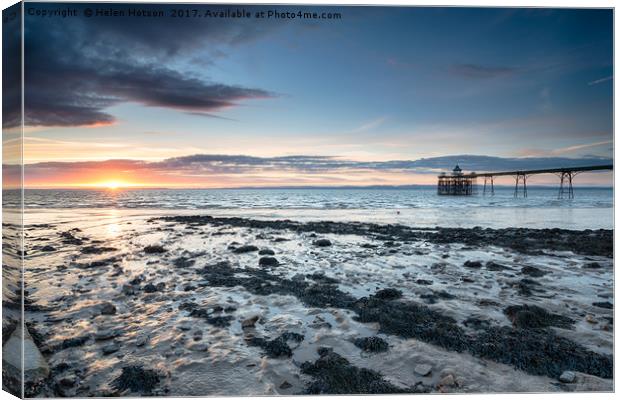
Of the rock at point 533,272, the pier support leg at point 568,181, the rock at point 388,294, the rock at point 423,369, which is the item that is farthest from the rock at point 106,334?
the pier support leg at point 568,181

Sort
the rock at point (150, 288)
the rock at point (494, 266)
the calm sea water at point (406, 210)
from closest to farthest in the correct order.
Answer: the rock at point (150, 288) → the rock at point (494, 266) → the calm sea water at point (406, 210)

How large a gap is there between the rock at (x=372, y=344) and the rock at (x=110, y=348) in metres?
2.42

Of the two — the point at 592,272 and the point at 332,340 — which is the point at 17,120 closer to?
the point at 332,340

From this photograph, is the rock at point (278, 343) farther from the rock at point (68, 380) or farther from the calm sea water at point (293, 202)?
the calm sea water at point (293, 202)

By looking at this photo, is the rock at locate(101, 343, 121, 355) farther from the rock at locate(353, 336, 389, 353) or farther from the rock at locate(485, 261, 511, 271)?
the rock at locate(485, 261, 511, 271)

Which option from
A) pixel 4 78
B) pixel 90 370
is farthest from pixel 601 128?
pixel 4 78

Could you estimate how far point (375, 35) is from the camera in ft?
14.5

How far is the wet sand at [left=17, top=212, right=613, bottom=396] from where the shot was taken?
10.3 ft

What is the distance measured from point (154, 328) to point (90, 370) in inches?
32.9

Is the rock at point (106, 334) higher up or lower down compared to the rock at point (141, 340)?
higher up

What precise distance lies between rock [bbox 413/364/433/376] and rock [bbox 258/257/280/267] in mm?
4147

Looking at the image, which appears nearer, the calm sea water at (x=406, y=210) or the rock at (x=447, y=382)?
the rock at (x=447, y=382)

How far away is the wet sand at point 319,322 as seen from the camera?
10.3 feet

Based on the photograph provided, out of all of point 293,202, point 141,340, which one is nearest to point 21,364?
point 141,340
